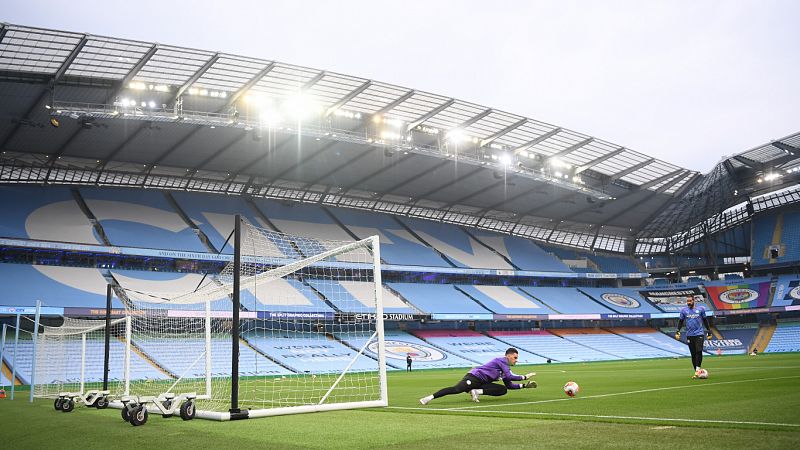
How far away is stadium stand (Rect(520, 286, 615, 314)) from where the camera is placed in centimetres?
5872

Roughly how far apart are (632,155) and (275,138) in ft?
89.7

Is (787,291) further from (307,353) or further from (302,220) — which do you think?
(307,353)

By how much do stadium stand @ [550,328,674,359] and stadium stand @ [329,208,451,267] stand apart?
1379 centimetres

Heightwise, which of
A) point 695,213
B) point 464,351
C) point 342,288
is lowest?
point 464,351

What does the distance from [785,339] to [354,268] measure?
4212cm

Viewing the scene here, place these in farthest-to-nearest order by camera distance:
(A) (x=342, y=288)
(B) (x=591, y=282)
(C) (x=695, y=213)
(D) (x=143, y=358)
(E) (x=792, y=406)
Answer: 1. (B) (x=591, y=282)
2. (C) (x=695, y=213)
3. (A) (x=342, y=288)
4. (D) (x=143, y=358)
5. (E) (x=792, y=406)

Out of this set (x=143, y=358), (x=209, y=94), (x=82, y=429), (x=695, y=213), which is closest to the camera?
(x=82, y=429)

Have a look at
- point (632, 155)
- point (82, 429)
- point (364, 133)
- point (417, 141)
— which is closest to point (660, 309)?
point (632, 155)

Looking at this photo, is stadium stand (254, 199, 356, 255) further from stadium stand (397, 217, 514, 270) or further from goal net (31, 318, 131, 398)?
goal net (31, 318, 131, 398)

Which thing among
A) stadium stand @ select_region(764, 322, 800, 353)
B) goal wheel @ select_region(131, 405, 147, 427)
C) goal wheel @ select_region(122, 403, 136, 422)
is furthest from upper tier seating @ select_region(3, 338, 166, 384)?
stadium stand @ select_region(764, 322, 800, 353)

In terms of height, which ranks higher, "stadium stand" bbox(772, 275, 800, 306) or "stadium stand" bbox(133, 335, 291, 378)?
"stadium stand" bbox(772, 275, 800, 306)

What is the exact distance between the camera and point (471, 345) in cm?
5022

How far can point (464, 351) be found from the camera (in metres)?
48.1

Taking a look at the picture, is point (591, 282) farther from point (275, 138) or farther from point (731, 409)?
point (731, 409)
